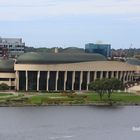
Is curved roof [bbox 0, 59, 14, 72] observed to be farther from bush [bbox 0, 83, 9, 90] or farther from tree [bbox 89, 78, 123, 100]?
tree [bbox 89, 78, 123, 100]

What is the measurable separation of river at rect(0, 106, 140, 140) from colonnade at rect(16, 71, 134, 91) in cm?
1569

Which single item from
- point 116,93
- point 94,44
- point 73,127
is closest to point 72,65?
point 116,93

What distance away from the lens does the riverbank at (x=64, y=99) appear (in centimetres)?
4715

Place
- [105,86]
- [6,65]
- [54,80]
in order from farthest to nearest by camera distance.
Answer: [6,65] < [54,80] < [105,86]

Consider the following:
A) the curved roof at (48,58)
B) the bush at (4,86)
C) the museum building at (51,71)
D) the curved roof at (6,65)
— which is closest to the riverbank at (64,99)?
the bush at (4,86)

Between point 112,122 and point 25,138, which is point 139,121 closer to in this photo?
point 112,122

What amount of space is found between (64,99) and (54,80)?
12872 millimetres

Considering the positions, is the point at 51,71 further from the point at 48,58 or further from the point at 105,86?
the point at 105,86

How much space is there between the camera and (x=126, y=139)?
3058 cm

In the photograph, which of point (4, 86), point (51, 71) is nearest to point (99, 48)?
point (51, 71)

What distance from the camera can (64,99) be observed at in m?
48.9

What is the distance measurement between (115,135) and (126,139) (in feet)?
4.17

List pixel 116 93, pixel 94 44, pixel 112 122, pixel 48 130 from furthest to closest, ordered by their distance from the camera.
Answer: pixel 94 44
pixel 116 93
pixel 112 122
pixel 48 130

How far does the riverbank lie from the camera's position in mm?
47150
